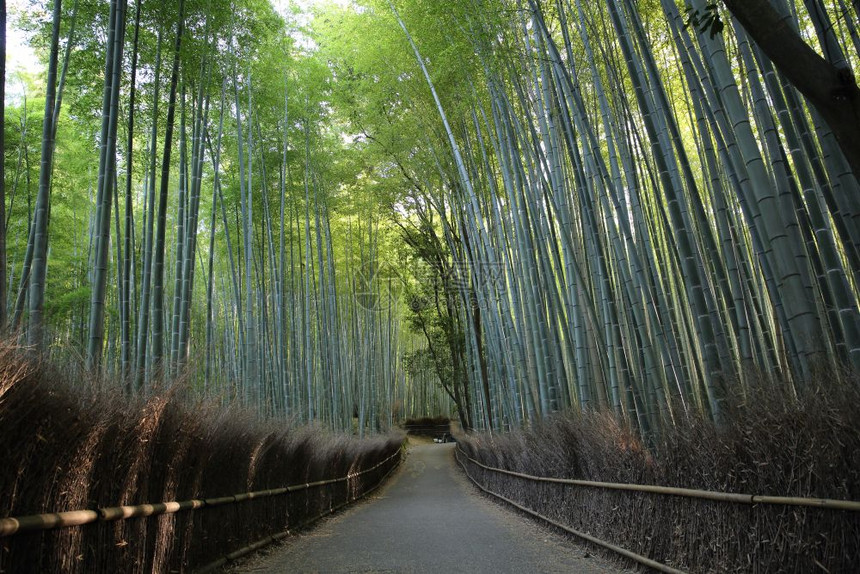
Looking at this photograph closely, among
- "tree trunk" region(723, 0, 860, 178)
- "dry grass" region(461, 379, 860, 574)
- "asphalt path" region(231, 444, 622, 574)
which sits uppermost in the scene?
"tree trunk" region(723, 0, 860, 178)

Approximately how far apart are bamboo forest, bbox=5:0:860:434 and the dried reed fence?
204 mm

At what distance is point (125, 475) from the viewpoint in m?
2.12

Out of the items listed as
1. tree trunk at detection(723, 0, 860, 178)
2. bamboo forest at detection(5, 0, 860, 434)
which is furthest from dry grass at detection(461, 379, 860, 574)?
tree trunk at detection(723, 0, 860, 178)

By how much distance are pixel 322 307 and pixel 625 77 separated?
18.9 feet

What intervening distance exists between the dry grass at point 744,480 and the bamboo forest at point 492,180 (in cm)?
18

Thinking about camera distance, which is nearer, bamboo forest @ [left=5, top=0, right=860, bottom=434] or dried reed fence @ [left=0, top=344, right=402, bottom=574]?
dried reed fence @ [left=0, top=344, right=402, bottom=574]

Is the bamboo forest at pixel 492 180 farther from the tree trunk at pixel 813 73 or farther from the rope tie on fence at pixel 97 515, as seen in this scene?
the rope tie on fence at pixel 97 515

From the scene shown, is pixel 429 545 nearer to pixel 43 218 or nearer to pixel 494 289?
pixel 43 218

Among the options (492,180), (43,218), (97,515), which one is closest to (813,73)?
(97,515)

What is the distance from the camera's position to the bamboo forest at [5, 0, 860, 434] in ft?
7.79

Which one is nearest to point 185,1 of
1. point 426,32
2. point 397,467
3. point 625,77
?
point 426,32

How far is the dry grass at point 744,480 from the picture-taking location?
1665 mm

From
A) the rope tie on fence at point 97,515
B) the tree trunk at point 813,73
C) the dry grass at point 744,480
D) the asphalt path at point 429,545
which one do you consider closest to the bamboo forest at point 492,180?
the tree trunk at point 813,73

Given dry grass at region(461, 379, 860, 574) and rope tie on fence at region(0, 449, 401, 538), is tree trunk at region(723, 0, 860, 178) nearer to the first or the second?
dry grass at region(461, 379, 860, 574)
